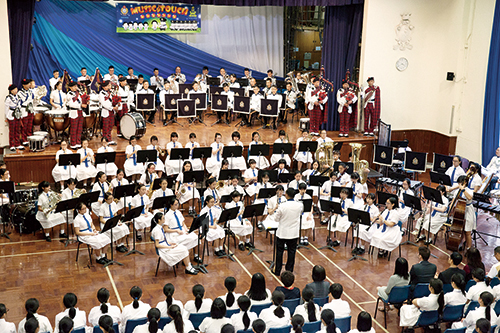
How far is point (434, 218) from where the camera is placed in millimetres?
12086

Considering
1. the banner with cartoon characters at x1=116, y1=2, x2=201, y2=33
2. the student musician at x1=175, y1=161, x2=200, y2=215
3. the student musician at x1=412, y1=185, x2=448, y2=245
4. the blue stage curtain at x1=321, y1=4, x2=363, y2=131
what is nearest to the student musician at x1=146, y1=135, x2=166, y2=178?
the student musician at x1=175, y1=161, x2=200, y2=215

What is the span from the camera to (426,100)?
59.7ft

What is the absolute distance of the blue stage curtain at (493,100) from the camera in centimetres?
1542

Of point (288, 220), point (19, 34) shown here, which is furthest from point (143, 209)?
point (19, 34)

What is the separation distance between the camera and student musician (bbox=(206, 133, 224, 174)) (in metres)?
14.4

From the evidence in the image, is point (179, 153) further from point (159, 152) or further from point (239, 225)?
point (239, 225)

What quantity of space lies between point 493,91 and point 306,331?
461 inches

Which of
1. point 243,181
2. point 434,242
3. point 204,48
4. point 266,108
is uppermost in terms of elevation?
point 204,48

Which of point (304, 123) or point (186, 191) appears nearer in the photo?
point (186, 191)

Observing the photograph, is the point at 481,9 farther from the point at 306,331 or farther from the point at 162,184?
the point at 306,331

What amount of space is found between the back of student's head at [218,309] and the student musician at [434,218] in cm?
671

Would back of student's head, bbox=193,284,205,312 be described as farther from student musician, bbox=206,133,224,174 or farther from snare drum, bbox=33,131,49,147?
snare drum, bbox=33,131,49,147

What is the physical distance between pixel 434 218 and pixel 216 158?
A: 5879mm

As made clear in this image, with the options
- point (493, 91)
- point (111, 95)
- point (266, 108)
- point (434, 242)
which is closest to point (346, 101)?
point (266, 108)
